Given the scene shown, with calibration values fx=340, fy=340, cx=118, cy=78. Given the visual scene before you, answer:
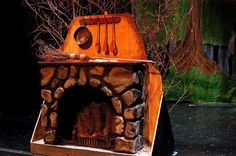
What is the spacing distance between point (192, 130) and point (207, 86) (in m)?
2.45

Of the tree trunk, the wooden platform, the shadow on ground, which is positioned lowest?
the shadow on ground

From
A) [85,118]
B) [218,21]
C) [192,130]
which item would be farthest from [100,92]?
[218,21]

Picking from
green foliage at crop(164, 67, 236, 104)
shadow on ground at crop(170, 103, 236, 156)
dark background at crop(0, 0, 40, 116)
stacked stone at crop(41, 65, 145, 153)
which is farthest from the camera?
green foliage at crop(164, 67, 236, 104)

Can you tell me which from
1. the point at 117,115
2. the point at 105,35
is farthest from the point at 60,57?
the point at 117,115

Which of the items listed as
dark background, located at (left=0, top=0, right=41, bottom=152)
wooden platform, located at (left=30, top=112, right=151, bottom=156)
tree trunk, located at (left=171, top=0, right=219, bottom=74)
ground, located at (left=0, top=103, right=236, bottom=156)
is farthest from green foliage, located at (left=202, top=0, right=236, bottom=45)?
wooden platform, located at (left=30, top=112, right=151, bottom=156)

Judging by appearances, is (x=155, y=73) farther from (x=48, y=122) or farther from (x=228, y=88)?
(x=228, y=88)

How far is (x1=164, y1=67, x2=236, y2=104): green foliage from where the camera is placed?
7.23 m

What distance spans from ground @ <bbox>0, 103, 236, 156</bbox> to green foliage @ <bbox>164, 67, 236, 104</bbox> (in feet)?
0.59

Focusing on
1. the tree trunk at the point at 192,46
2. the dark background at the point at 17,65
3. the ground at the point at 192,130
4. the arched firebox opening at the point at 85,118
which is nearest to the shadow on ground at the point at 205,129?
the ground at the point at 192,130

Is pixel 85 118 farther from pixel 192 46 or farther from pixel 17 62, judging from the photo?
pixel 17 62

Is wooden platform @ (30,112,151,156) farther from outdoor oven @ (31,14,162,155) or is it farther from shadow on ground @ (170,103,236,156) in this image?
shadow on ground @ (170,103,236,156)

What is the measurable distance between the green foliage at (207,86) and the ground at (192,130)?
0.59ft

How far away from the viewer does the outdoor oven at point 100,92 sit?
3.12 meters

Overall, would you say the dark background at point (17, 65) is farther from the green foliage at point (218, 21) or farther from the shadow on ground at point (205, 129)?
the green foliage at point (218, 21)
